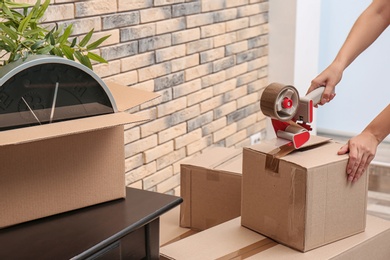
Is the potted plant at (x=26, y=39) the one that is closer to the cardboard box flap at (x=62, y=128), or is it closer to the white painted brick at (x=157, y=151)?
the cardboard box flap at (x=62, y=128)

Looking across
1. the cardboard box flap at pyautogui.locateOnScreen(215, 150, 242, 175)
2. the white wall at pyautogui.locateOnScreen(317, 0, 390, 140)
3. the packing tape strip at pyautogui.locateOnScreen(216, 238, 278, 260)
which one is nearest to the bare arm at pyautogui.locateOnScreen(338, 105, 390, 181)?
the packing tape strip at pyautogui.locateOnScreen(216, 238, 278, 260)

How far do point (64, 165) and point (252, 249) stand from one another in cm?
62

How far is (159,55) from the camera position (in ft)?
9.21

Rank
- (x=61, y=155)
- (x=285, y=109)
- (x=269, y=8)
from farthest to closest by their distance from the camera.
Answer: (x=269, y=8)
(x=285, y=109)
(x=61, y=155)

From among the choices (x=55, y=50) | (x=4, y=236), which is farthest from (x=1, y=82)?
(x=4, y=236)

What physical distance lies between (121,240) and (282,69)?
240 centimetres

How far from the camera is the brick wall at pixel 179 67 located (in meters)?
2.54

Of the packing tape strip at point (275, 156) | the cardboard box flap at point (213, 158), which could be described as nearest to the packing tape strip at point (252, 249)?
the packing tape strip at point (275, 156)

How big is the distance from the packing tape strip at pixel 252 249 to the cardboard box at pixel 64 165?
37 centimetres

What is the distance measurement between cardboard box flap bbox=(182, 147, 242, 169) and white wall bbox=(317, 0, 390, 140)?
5.99 feet

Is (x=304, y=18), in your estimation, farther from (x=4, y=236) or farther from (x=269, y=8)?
(x=4, y=236)

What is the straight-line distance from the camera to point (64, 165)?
4.86 ft

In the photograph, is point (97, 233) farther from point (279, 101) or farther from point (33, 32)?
point (279, 101)

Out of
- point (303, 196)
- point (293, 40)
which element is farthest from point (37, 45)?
point (293, 40)
